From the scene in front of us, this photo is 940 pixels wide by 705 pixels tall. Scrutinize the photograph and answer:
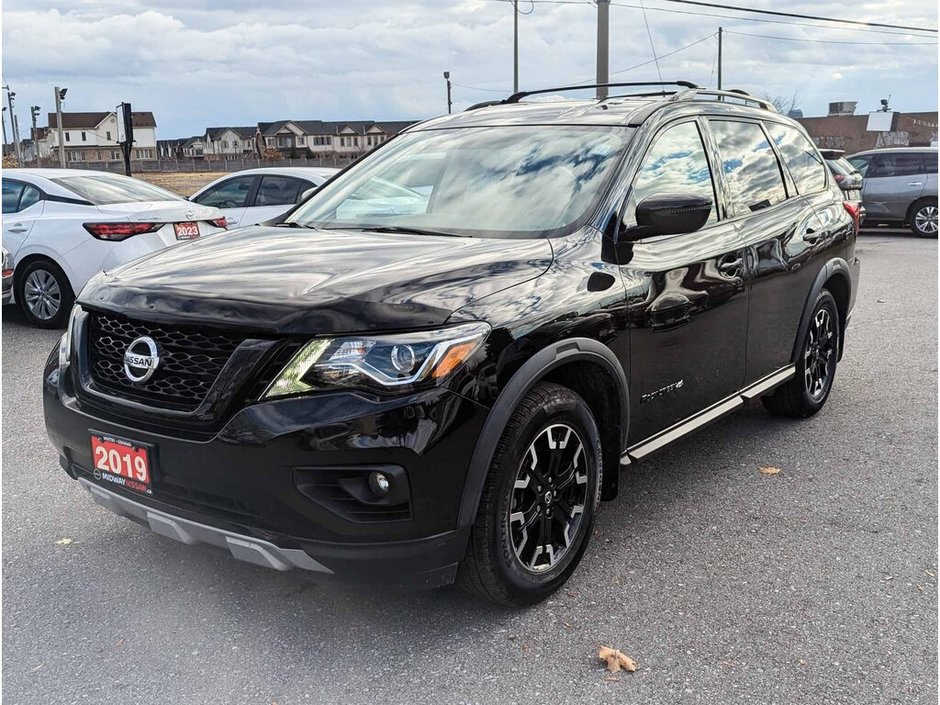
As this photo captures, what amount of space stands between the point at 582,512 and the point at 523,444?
553 millimetres

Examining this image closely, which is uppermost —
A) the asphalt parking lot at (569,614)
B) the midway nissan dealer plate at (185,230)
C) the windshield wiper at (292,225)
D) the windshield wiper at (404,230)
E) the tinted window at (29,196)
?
the windshield wiper at (404,230)

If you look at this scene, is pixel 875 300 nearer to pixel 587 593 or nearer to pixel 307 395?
pixel 587 593

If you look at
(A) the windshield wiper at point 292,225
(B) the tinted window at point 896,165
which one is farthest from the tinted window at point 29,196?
(B) the tinted window at point 896,165

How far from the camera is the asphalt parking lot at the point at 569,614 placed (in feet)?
9.14

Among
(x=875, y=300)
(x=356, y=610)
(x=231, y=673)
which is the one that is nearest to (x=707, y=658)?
(x=356, y=610)

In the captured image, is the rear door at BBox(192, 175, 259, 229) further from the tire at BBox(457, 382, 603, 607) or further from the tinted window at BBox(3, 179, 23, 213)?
the tire at BBox(457, 382, 603, 607)

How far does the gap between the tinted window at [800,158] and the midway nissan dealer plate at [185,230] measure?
5.43 meters

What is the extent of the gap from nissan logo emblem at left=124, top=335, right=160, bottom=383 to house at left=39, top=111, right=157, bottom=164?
12229cm

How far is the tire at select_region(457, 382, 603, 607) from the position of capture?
2.92 meters

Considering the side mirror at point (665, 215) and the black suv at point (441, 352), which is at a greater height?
the side mirror at point (665, 215)

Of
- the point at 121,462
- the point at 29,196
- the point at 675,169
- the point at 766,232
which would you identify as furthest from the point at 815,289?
the point at 29,196

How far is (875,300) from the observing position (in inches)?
403

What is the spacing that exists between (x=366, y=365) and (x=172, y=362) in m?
0.66

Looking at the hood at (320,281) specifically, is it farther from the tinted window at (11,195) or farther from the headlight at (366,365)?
the tinted window at (11,195)
